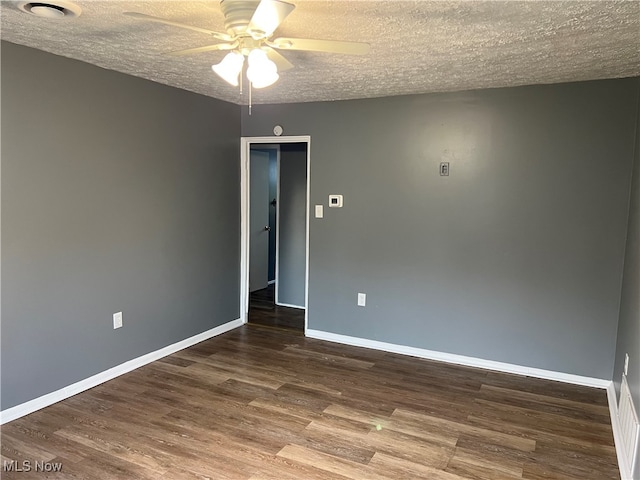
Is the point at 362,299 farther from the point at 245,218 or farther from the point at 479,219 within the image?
the point at 245,218

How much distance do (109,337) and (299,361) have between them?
1.50 m

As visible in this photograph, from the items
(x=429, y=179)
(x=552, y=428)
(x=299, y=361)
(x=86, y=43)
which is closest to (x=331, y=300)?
(x=299, y=361)

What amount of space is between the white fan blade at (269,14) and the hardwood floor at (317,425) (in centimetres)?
212

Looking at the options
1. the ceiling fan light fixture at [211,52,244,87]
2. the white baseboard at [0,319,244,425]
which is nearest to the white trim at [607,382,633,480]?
the ceiling fan light fixture at [211,52,244,87]

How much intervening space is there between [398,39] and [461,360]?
2657 millimetres

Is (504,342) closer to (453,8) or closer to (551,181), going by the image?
(551,181)

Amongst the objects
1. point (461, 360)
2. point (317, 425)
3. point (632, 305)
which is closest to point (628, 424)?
point (632, 305)

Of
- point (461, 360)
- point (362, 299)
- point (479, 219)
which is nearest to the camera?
point (479, 219)

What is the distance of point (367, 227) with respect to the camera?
13.6ft

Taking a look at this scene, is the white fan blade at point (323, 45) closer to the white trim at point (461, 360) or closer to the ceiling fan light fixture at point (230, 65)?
the ceiling fan light fixture at point (230, 65)

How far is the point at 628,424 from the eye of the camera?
2.41 metres

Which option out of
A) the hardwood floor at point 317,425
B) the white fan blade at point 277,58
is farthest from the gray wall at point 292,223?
the white fan blade at point 277,58

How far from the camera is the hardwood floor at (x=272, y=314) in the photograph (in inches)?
194

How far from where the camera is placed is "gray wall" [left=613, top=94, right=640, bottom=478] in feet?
7.91
